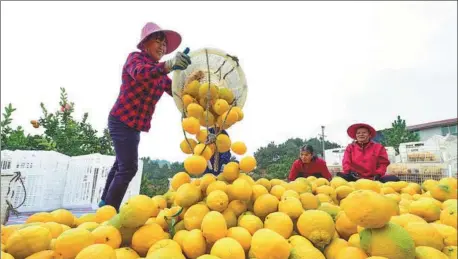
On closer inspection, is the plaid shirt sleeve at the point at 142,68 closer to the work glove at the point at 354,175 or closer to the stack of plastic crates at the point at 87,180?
the work glove at the point at 354,175

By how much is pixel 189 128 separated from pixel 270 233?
77cm

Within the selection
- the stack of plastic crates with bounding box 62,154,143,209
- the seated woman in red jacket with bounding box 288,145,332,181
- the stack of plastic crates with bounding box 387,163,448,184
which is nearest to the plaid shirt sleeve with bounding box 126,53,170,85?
the seated woman in red jacket with bounding box 288,145,332,181

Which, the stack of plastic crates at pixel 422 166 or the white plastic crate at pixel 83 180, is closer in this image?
the white plastic crate at pixel 83 180

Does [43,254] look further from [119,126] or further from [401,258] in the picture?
[119,126]

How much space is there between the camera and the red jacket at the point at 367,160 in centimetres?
373

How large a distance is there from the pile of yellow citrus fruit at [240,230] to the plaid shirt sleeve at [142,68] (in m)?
0.85

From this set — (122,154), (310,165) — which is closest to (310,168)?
(310,165)

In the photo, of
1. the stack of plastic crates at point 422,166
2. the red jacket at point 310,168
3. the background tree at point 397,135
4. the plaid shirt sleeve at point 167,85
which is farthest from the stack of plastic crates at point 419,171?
the background tree at point 397,135

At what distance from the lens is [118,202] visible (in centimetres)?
222

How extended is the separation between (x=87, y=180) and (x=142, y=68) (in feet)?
12.9

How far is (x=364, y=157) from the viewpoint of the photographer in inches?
151

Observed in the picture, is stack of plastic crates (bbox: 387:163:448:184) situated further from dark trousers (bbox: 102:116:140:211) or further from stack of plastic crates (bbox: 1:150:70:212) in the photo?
stack of plastic crates (bbox: 1:150:70:212)

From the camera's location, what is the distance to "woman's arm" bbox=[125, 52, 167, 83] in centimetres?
183

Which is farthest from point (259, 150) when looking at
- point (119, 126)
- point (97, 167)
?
point (119, 126)
